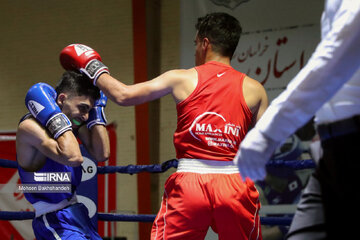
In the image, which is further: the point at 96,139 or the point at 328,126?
the point at 96,139

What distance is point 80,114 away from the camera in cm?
253

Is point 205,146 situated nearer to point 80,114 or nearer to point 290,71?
point 80,114

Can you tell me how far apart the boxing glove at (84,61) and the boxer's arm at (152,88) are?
0.09 m

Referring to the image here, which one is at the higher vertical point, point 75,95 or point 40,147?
point 75,95

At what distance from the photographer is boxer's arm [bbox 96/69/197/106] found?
2.11 meters

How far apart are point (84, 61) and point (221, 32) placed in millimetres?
627

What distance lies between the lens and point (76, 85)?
2492mm

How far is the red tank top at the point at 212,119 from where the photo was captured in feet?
6.93

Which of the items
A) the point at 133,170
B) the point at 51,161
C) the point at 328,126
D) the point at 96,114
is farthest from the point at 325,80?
the point at 133,170

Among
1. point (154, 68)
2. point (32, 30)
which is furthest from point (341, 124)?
point (32, 30)

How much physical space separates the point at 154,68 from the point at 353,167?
514cm

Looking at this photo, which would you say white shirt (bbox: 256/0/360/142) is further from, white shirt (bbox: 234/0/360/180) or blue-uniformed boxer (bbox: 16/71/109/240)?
blue-uniformed boxer (bbox: 16/71/109/240)

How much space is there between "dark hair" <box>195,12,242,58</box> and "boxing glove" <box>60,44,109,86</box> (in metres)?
0.48

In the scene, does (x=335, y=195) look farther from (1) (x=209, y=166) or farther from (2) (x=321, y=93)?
(1) (x=209, y=166)
